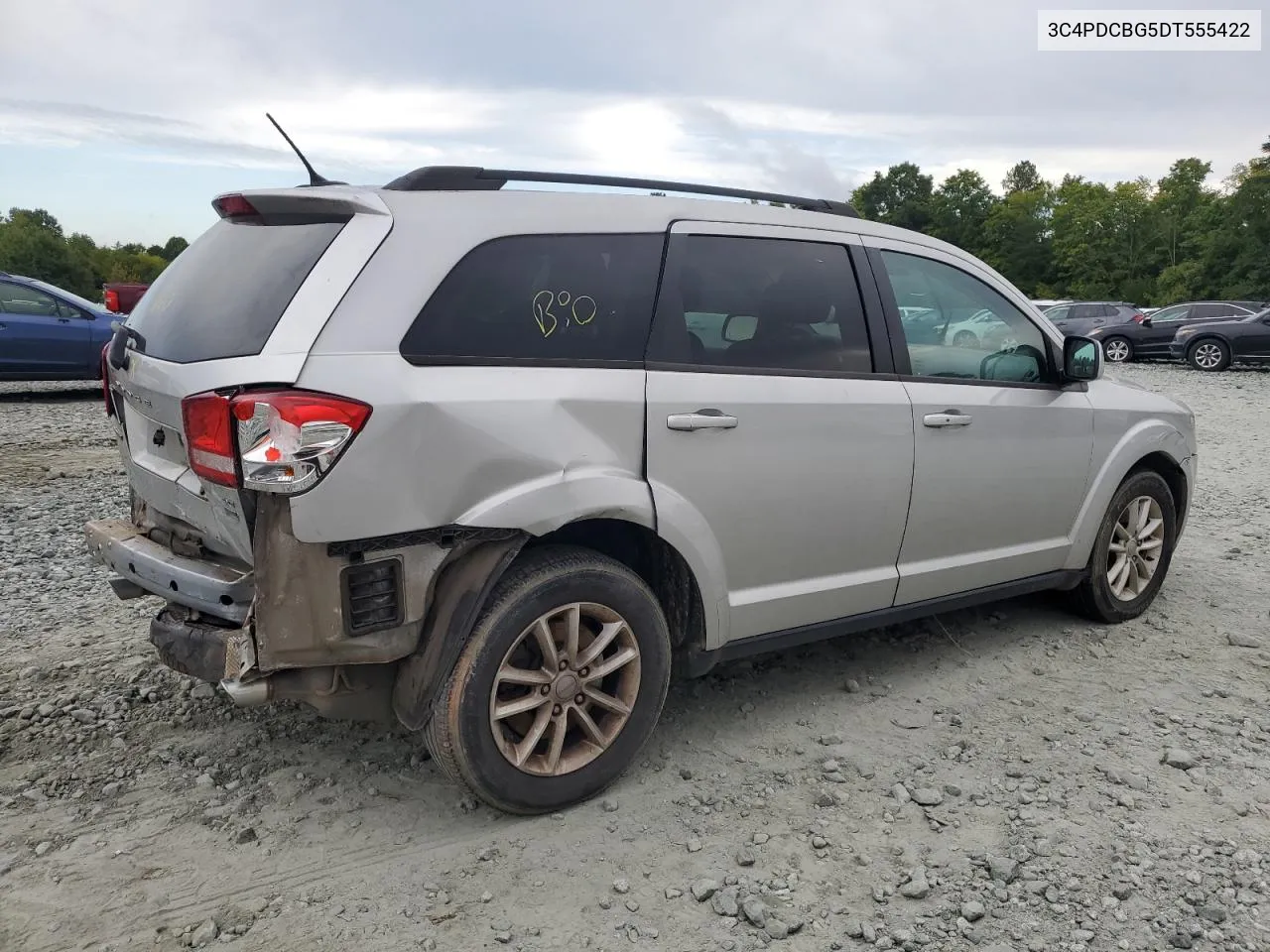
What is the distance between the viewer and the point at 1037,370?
172 inches

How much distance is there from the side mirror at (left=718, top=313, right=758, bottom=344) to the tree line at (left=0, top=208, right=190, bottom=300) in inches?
2302

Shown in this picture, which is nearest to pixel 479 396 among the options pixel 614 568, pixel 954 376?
pixel 614 568

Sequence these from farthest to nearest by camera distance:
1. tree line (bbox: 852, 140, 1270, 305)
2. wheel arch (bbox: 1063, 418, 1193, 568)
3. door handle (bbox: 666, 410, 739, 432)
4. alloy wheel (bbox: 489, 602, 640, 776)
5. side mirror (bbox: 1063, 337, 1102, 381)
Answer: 1. tree line (bbox: 852, 140, 1270, 305)
2. wheel arch (bbox: 1063, 418, 1193, 568)
3. side mirror (bbox: 1063, 337, 1102, 381)
4. door handle (bbox: 666, 410, 739, 432)
5. alloy wheel (bbox: 489, 602, 640, 776)

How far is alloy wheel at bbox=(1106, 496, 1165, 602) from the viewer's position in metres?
4.82

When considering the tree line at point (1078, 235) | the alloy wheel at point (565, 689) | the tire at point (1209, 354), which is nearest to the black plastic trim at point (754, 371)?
the alloy wheel at point (565, 689)

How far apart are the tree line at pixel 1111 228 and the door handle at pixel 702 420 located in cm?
5819

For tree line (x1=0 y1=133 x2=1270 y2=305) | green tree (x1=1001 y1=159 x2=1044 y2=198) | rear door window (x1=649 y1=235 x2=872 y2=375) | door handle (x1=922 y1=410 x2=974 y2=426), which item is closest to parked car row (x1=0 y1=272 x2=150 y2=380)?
rear door window (x1=649 y1=235 x2=872 y2=375)

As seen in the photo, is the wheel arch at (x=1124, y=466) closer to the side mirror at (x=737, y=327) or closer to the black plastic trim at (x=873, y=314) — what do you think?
the black plastic trim at (x=873, y=314)

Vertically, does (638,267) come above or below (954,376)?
above

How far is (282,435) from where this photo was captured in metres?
2.53

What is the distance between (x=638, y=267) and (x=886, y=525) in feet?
4.49

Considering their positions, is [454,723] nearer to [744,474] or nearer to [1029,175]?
[744,474]

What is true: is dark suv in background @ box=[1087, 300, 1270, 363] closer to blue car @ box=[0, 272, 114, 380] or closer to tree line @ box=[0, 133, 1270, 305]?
blue car @ box=[0, 272, 114, 380]

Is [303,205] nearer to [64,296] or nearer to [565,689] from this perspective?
[565,689]
